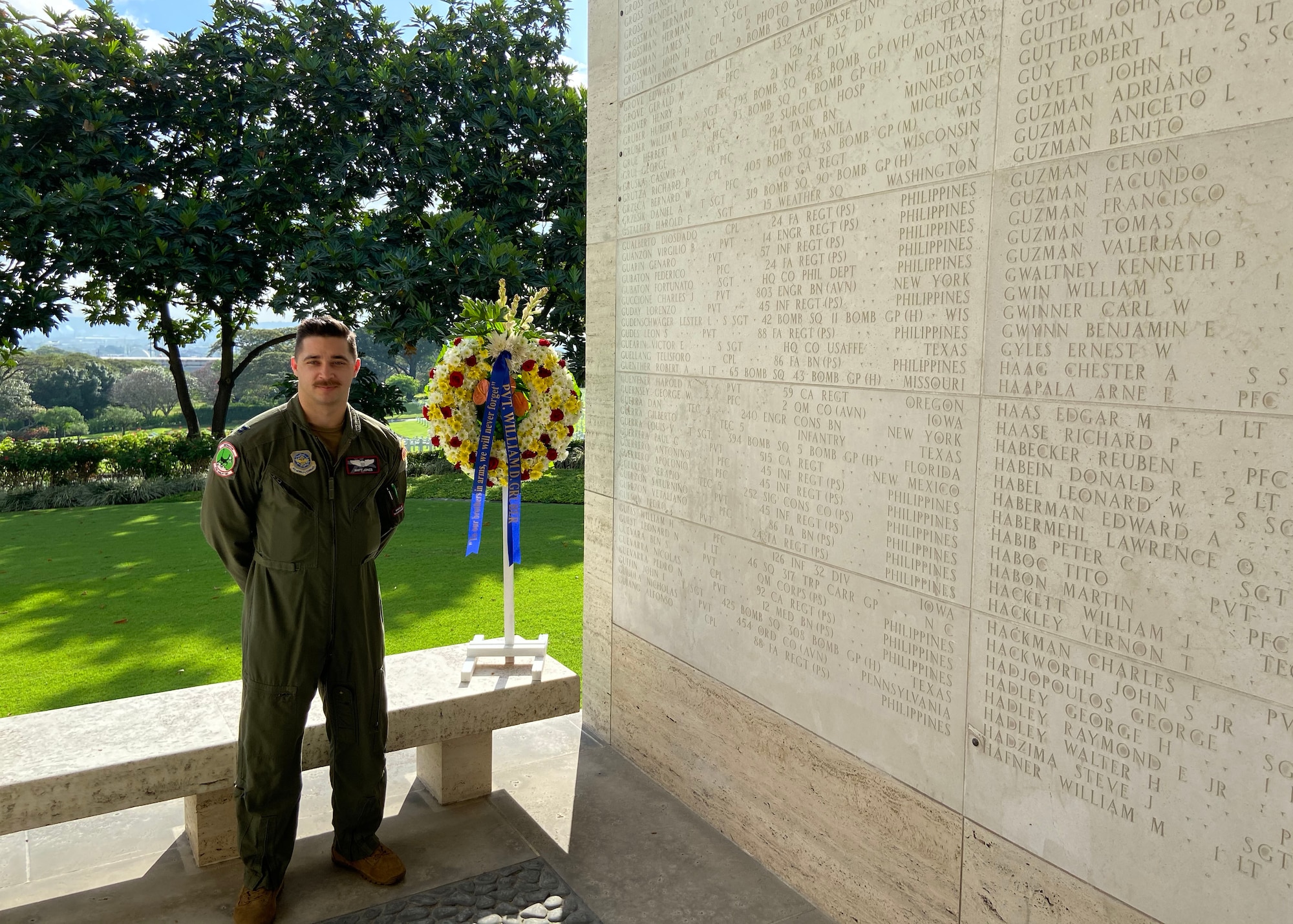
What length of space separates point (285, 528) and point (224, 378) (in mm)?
15232

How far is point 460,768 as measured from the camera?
13.7 feet

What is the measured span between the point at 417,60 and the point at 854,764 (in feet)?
47.1

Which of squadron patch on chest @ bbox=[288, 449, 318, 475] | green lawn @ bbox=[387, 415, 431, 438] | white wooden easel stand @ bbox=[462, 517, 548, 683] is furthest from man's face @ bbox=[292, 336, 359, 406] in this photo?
green lawn @ bbox=[387, 415, 431, 438]

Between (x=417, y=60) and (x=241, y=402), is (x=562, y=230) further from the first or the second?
(x=241, y=402)

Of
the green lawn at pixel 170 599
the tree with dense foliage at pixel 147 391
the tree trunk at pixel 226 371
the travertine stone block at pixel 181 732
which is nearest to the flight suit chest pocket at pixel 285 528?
the travertine stone block at pixel 181 732

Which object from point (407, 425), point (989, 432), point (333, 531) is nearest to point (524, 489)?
point (407, 425)

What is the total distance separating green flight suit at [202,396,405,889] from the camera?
325 centimetres

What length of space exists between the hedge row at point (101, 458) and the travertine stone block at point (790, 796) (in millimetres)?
11695

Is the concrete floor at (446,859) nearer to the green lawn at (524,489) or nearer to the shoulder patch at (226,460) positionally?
the shoulder patch at (226,460)

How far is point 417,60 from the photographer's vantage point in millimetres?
14812

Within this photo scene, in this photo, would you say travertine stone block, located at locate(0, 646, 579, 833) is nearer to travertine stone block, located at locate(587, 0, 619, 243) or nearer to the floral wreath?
the floral wreath

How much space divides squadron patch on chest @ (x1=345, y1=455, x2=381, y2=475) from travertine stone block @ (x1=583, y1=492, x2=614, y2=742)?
1.60 meters

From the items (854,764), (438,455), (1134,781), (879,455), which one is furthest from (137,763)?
(438,455)

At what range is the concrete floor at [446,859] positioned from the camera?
3.41 metres
